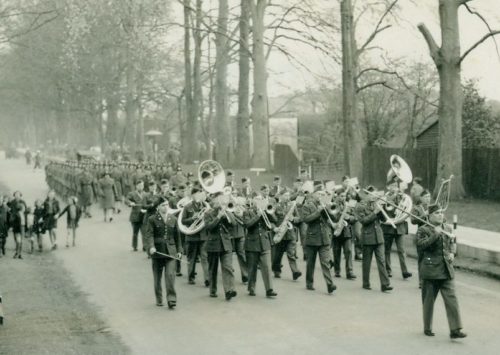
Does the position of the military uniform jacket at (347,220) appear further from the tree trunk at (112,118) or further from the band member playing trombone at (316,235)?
the tree trunk at (112,118)

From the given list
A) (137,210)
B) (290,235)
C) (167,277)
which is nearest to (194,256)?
(290,235)

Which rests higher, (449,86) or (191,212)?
(449,86)

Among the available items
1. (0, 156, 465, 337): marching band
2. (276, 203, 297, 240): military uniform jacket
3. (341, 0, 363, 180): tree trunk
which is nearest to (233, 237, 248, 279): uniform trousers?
(0, 156, 465, 337): marching band

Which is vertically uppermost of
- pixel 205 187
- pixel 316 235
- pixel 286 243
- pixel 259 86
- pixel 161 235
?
pixel 259 86

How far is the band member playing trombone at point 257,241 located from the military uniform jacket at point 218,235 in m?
0.36

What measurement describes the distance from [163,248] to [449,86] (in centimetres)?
1339

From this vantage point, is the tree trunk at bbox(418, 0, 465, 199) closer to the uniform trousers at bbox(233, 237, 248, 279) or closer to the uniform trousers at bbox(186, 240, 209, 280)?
the uniform trousers at bbox(233, 237, 248, 279)

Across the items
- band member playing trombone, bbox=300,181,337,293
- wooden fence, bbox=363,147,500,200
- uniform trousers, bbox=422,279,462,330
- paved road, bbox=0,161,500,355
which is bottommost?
paved road, bbox=0,161,500,355

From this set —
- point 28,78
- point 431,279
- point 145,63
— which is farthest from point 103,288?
point 28,78

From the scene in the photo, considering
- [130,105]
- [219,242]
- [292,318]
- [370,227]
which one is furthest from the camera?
[130,105]

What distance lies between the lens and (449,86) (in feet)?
76.6

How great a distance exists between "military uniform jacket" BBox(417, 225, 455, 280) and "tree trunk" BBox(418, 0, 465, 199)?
42.8 feet

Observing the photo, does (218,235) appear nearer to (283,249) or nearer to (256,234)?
(256,234)

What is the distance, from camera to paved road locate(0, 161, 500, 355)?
10.1 metres
